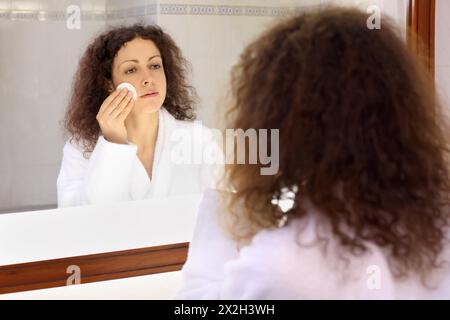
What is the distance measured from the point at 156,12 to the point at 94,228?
69 centimetres

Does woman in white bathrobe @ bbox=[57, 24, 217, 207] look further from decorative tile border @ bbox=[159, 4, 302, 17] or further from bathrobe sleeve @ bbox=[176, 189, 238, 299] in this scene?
bathrobe sleeve @ bbox=[176, 189, 238, 299]

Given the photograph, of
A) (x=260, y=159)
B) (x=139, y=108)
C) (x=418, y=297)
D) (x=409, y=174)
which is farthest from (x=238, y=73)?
(x=139, y=108)

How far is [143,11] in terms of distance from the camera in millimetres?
2283

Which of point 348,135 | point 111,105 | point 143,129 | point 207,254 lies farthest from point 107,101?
point 348,135

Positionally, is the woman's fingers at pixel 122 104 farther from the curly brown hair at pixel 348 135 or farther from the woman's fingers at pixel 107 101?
the curly brown hair at pixel 348 135

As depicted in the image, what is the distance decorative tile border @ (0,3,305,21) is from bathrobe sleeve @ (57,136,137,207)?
14.3 inches

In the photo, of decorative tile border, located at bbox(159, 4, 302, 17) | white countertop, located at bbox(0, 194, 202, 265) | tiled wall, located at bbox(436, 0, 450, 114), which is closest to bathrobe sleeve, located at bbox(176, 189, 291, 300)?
white countertop, located at bbox(0, 194, 202, 265)

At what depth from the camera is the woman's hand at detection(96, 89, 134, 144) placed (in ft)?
7.40

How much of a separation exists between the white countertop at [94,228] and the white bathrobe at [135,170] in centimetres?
3

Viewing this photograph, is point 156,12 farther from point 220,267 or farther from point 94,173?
point 220,267

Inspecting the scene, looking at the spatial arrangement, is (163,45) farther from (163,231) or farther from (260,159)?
(260,159)

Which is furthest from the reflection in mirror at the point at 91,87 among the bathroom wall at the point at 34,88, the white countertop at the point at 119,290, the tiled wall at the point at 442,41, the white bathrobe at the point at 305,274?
the white bathrobe at the point at 305,274

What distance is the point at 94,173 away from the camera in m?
2.26

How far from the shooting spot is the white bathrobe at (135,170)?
2248 millimetres
